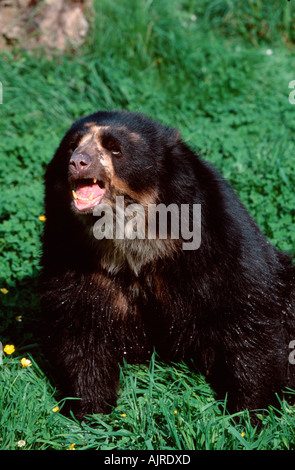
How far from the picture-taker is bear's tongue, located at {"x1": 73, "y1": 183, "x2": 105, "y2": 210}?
326cm

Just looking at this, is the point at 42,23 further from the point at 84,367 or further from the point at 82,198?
the point at 84,367

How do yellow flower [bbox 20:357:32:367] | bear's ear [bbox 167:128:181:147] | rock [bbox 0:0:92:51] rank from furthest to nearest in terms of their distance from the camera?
rock [bbox 0:0:92:51], yellow flower [bbox 20:357:32:367], bear's ear [bbox 167:128:181:147]

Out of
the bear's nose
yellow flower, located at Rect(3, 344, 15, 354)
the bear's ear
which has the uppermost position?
the bear's ear

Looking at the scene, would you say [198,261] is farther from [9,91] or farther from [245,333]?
[9,91]

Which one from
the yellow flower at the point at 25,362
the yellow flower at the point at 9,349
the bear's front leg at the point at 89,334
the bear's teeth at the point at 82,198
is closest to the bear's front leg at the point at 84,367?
the bear's front leg at the point at 89,334

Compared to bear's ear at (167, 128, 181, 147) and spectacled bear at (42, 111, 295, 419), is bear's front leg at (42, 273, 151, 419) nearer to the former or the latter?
spectacled bear at (42, 111, 295, 419)

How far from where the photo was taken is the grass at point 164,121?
3.41m

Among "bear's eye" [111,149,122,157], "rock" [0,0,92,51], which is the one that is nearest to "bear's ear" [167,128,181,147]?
"bear's eye" [111,149,122,157]

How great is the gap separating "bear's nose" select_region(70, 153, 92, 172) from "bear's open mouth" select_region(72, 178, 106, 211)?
116mm

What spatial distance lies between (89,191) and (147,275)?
1.84 ft

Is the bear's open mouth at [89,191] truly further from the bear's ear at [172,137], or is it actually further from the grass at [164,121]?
the grass at [164,121]

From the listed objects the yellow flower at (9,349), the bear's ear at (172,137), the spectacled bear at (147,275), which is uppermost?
the bear's ear at (172,137)

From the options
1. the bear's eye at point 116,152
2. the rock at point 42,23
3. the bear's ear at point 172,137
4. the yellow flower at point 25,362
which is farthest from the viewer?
the rock at point 42,23
